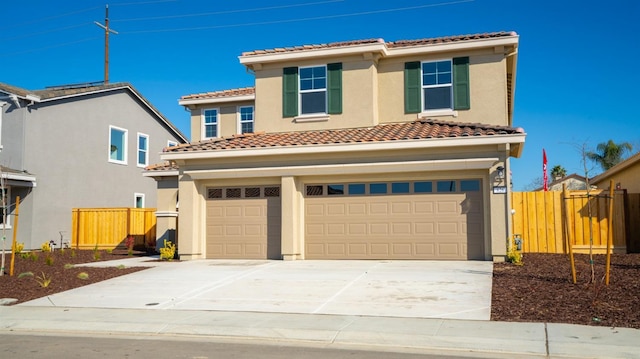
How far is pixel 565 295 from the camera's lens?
37.1 ft

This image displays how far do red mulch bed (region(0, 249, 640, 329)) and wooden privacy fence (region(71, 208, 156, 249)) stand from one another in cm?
731

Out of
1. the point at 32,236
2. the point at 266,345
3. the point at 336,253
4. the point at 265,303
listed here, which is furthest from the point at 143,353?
the point at 32,236

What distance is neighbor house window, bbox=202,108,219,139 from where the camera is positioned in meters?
27.6

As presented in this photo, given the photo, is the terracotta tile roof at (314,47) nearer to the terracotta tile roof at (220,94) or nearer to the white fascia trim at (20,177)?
the terracotta tile roof at (220,94)

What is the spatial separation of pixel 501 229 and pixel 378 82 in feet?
21.6

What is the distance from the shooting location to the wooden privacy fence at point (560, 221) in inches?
713

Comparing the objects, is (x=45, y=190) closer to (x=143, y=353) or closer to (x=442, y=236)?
(x=442, y=236)

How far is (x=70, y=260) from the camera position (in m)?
20.0

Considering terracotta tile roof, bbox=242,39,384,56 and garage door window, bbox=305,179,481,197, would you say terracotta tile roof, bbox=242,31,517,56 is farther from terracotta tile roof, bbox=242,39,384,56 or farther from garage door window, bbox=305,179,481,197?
garage door window, bbox=305,179,481,197

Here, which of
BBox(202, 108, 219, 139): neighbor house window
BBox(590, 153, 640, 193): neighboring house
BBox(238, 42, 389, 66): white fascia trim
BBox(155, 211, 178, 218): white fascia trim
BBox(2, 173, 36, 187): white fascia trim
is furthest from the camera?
BBox(202, 108, 219, 139): neighbor house window

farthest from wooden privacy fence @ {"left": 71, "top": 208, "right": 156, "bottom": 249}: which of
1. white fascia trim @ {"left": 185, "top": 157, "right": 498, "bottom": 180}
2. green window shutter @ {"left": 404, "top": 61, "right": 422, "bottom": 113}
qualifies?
green window shutter @ {"left": 404, "top": 61, "right": 422, "bottom": 113}

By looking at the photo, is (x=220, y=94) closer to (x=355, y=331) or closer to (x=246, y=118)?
(x=246, y=118)

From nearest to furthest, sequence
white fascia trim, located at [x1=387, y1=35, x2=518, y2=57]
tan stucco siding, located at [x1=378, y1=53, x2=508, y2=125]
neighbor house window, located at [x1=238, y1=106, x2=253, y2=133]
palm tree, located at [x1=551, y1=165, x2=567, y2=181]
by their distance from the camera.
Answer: white fascia trim, located at [x1=387, y1=35, x2=518, y2=57], tan stucco siding, located at [x1=378, y1=53, x2=508, y2=125], neighbor house window, located at [x1=238, y1=106, x2=253, y2=133], palm tree, located at [x1=551, y1=165, x2=567, y2=181]

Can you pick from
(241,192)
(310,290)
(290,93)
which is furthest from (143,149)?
(310,290)
